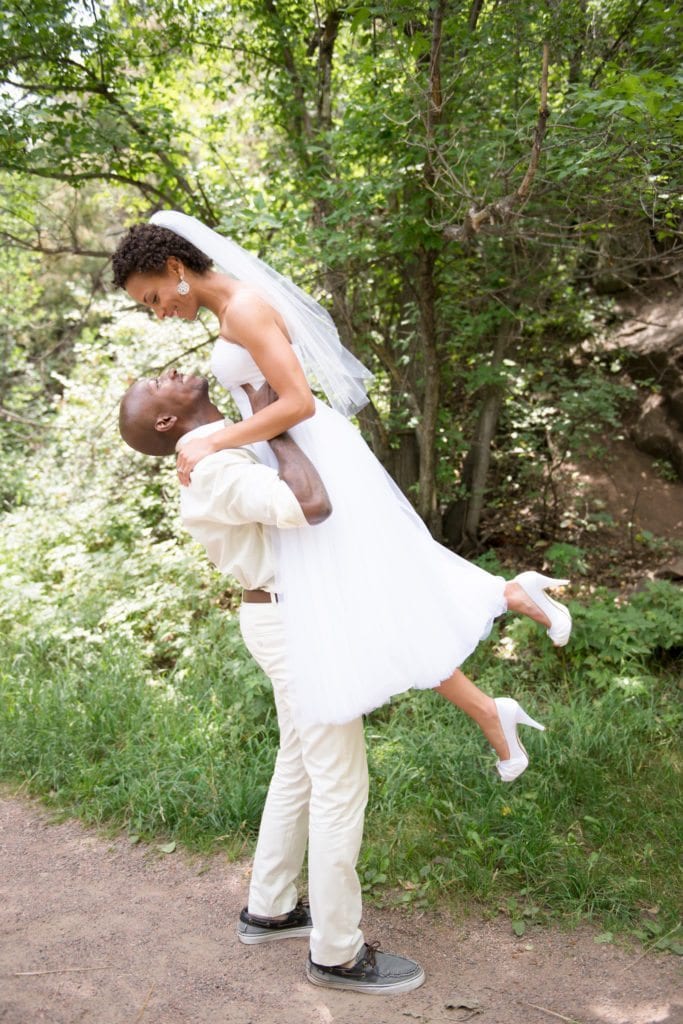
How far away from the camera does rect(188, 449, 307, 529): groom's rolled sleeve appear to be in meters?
2.18

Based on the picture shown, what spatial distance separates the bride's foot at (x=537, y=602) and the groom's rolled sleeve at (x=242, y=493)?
0.88 metres

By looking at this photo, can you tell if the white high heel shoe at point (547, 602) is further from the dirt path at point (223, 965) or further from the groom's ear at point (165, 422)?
the groom's ear at point (165, 422)

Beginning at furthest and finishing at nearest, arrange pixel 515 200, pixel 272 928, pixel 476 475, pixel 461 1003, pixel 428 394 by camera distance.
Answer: pixel 476 475 < pixel 428 394 < pixel 515 200 < pixel 272 928 < pixel 461 1003

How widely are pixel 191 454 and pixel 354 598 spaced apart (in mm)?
602

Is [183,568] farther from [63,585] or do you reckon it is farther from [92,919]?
[92,919]

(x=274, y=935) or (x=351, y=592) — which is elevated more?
(x=351, y=592)

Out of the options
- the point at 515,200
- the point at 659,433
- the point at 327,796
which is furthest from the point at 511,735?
the point at 659,433

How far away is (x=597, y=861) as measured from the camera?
9.91 ft

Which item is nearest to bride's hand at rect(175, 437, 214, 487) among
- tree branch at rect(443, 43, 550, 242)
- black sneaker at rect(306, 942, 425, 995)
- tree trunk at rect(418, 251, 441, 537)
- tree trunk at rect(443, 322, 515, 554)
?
black sneaker at rect(306, 942, 425, 995)

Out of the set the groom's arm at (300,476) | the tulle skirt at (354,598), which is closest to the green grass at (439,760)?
the tulle skirt at (354,598)

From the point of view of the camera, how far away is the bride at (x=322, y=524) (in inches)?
89.6

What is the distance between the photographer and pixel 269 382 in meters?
2.28

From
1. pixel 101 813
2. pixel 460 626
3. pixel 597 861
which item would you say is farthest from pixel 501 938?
pixel 101 813

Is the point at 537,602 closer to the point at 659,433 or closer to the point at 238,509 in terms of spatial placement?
the point at 238,509
